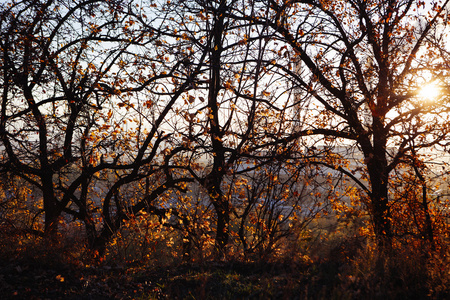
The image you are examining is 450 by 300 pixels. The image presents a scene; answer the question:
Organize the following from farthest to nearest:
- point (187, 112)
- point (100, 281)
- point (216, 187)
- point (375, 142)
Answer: point (375, 142), point (216, 187), point (187, 112), point (100, 281)

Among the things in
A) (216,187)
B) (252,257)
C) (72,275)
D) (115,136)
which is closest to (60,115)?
(115,136)

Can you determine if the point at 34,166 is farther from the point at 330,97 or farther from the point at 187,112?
the point at 330,97

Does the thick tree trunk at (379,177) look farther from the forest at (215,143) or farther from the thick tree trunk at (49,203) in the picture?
the thick tree trunk at (49,203)

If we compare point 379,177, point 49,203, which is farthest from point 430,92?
point 49,203

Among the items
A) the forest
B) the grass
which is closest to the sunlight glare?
the forest

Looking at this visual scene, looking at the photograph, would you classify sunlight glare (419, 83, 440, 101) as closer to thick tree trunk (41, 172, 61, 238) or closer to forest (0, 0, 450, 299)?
forest (0, 0, 450, 299)

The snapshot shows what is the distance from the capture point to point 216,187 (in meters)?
7.29

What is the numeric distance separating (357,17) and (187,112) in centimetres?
669

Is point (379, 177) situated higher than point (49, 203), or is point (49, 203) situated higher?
point (379, 177)

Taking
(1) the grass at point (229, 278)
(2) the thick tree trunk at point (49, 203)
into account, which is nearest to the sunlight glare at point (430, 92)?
(1) the grass at point (229, 278)

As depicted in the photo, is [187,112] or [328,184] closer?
[187,112]

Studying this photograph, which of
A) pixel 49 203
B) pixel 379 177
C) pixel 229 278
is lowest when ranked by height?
pixel 229 278

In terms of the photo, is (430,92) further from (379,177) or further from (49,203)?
(49,203)

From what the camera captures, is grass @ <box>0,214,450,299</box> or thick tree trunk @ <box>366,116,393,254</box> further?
thick tree trunk @ <box>366,116,393,254</box>
